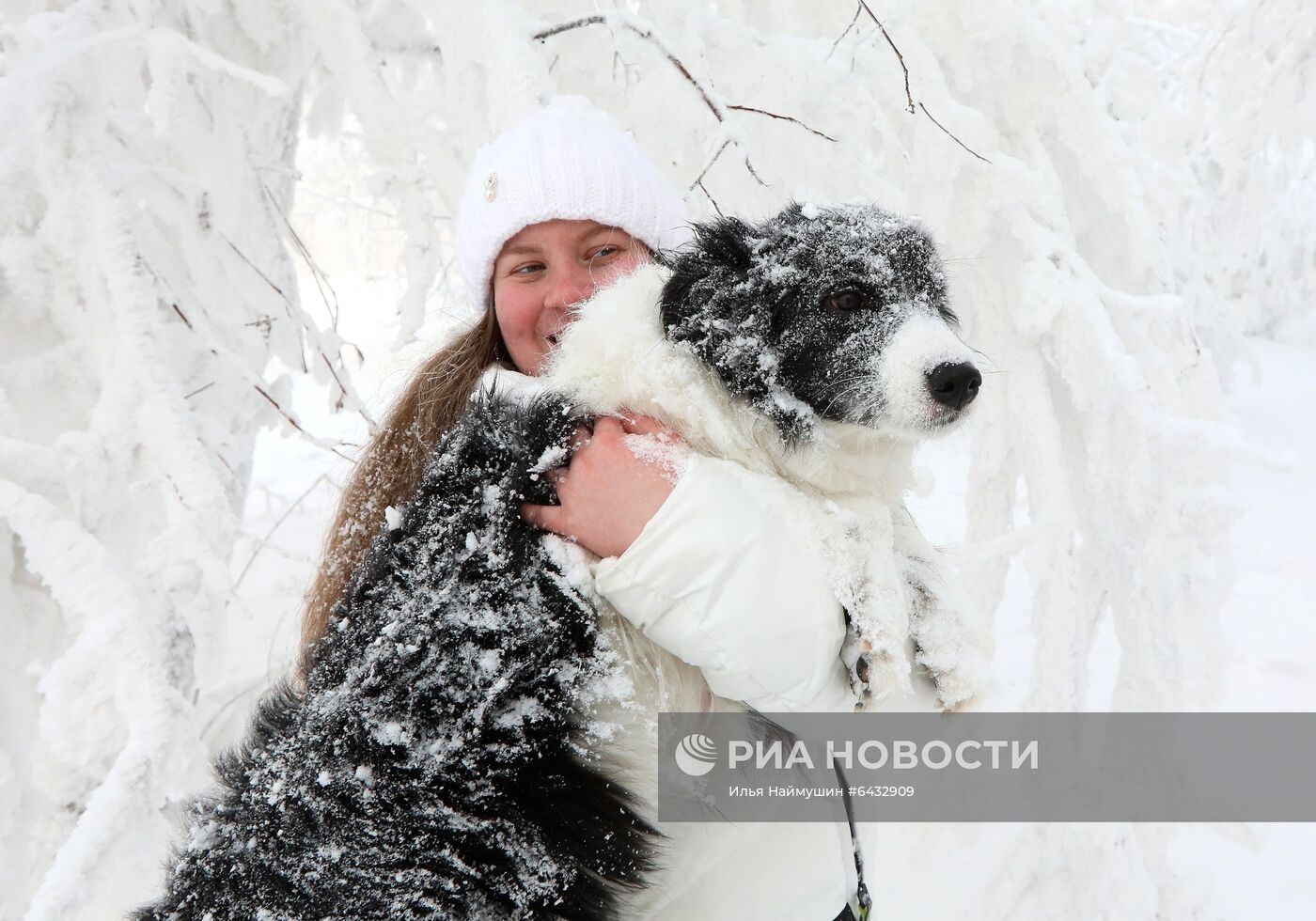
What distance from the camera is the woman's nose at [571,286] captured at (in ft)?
5.06

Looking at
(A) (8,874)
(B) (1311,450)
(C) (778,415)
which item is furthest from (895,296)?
(B) (1311,450)

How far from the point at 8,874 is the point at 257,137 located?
2415 mm

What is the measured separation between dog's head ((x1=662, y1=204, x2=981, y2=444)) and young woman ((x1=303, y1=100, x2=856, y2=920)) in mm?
183

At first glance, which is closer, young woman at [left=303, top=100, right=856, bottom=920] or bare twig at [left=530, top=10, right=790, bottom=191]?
young woman at [left=303, top=100, right=856, bottom=920]

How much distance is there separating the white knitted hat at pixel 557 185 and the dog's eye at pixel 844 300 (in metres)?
0.55

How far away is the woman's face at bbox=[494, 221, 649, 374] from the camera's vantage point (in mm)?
1560

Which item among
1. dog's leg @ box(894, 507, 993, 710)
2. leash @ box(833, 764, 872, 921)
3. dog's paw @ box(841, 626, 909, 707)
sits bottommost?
leash @ box(833, 764, 872, 921)

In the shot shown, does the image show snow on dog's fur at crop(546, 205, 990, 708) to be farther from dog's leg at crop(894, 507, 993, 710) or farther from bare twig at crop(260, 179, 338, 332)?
bare twig at crop(260, 179, 338, 332)

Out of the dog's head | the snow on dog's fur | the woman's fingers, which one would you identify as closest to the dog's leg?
the snow on dog's fur

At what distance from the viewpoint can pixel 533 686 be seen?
3.40 ft

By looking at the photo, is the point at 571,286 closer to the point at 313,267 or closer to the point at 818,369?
the point at 818,369

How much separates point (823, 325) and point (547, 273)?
626 mm

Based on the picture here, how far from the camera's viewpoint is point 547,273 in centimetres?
161

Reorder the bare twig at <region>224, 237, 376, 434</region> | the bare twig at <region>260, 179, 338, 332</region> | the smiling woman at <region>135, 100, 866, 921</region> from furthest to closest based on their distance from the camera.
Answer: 1. the bare twig at <region>260, 179, 338, 332</region>
2. the bare twig at <region>224, 237, 376, 434</region>
3. the smiling woman at <region>135, 100, 866, 921</region>
